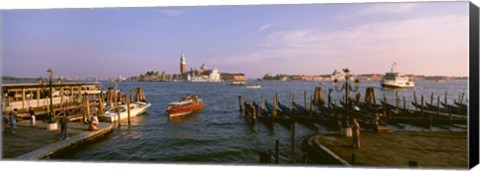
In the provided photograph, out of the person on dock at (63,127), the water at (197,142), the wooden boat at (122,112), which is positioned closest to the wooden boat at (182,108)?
the water at (197,142)

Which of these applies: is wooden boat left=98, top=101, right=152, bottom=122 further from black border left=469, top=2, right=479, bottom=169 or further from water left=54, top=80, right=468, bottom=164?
black border left=469, top=2, right=479, bottom=169

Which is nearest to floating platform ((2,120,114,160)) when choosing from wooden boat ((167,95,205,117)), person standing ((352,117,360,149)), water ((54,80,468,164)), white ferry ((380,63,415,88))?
water ((54,80,468,164))

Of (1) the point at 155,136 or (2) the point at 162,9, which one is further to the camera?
(1) the point at 155,136

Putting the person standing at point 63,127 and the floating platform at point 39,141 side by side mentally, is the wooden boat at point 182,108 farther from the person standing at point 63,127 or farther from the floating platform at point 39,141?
the person standing at point 63,127

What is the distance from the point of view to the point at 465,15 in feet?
24.2

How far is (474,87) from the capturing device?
7016 mm

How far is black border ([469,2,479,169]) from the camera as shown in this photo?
7.03m

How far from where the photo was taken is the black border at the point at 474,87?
703 centimetres

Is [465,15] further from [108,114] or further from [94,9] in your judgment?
[108,114]

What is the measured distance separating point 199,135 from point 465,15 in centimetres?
912

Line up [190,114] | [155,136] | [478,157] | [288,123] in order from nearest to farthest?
[478,157] → [155,136] → [288,123] → [190,114]

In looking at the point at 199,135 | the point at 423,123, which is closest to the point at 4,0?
the point at 199,135

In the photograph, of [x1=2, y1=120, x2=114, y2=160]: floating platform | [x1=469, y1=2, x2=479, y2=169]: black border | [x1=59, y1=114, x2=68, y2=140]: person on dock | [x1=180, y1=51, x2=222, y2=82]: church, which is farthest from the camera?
[x1=180, y1=51, x2=222, y2=82]: church

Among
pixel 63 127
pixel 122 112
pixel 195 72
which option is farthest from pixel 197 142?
pixel 122 112
